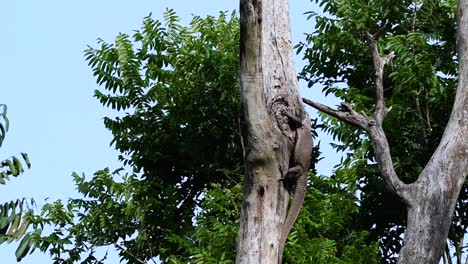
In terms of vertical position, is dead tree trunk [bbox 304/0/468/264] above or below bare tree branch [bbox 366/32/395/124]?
below

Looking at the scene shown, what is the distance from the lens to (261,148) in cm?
807

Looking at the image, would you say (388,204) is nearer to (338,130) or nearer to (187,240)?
(338,130)

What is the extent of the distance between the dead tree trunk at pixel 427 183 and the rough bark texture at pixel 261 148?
1.90m

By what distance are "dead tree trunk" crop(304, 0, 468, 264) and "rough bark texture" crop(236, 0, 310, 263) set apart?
1900 millimetres

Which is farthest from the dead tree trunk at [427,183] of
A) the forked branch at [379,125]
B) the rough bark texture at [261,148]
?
the rough bark texture at [261,148]

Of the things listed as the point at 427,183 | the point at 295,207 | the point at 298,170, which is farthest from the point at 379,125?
the point at 298,170

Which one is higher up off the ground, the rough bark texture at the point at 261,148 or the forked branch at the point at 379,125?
the forked branch at the point at 379,125

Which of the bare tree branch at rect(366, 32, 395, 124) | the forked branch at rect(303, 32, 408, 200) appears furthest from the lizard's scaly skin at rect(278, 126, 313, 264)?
the bare tree branch at rect(366, 32, 395, 124)

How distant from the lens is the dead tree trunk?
34.3 feet

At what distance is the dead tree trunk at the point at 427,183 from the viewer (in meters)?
10.5

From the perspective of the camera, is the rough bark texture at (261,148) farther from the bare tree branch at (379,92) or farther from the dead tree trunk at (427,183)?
the bare tree branch at (379,92)

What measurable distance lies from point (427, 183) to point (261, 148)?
308 cm

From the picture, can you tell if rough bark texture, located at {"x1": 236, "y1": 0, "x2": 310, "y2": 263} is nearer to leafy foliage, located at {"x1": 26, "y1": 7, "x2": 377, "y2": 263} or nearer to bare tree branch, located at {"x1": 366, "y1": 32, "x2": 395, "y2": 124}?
bare tree branch, located at {"x1": 366, "y1": 32, "x2": 395, "y2": 124}

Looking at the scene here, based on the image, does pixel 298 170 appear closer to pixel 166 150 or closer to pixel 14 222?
pixel 14 222
